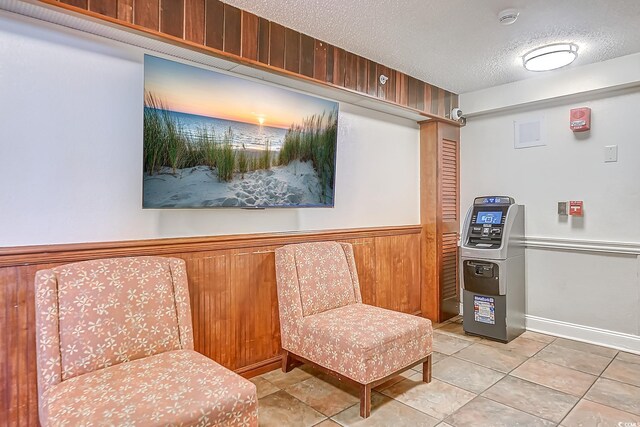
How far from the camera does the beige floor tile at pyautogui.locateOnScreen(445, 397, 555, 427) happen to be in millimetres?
2168

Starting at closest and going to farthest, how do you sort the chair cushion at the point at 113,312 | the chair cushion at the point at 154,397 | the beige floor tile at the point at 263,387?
the chair cushion at the point at 154,397, the chair cushion at the point at 113,312, the beige floor tile at the point at 263,387

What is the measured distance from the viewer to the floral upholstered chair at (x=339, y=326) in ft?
7.38

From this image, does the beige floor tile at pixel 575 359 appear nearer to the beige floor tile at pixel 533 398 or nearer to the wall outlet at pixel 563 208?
the beige floor tile at pixel 533 398

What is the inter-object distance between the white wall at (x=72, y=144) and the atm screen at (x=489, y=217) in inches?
94.6

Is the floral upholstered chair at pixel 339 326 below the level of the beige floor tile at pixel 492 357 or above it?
above

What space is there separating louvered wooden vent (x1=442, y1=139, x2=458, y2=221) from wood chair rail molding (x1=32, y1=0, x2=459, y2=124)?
2.74 ft

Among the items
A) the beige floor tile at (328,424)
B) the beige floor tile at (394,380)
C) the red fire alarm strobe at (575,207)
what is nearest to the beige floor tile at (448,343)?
the beige floor tile at (394,380)

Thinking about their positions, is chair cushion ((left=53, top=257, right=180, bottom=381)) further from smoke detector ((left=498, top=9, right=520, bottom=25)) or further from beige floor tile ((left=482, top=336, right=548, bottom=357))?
beige floor tile ((left=482, top=336, right=548, bottom=357))

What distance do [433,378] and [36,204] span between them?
2.67m

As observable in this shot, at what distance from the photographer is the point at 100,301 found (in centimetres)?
177

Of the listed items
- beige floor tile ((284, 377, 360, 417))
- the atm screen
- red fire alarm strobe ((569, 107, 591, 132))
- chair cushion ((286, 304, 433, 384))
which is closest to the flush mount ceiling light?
red fire alarm strobe ((569, 107, 591, 132))

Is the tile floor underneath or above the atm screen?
underneath

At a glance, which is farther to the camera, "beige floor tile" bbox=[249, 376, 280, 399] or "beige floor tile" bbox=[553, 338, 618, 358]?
"beige floor tile" bbox=[553, 338, 618, 358]

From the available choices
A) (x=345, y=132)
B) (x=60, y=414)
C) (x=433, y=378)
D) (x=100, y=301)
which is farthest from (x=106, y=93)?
(x=433, y=378)
